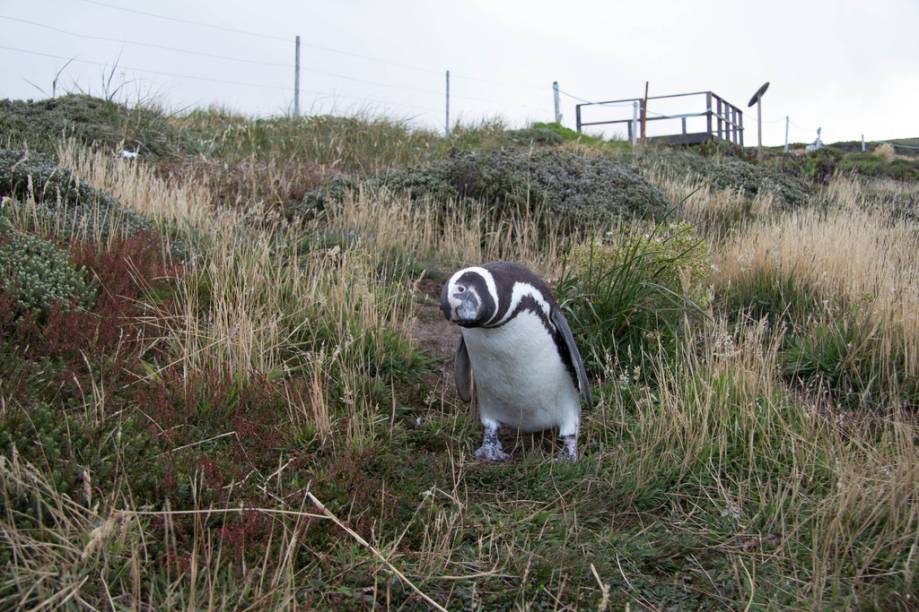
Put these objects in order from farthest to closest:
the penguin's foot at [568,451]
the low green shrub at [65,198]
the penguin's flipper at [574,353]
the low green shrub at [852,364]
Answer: the low green shrub at [65,198]
the low green shrub at [852,364]
the penguin's flipper at [574,353]
the penguin's foot at [568,451]

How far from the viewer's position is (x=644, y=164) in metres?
15.3

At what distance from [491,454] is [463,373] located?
53cm

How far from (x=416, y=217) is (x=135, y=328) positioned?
12.6 feet

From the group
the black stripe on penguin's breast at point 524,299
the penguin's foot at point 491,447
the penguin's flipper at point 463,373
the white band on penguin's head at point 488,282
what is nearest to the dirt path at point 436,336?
the penguin's flipper at point 463,373

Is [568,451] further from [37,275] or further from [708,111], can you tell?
[708,111]

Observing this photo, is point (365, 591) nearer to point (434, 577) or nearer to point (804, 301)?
point (434, 577)

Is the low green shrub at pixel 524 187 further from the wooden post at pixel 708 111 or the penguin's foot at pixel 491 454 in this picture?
the wooden post at pixel 708 111

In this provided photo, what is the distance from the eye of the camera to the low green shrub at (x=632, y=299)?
512 cm

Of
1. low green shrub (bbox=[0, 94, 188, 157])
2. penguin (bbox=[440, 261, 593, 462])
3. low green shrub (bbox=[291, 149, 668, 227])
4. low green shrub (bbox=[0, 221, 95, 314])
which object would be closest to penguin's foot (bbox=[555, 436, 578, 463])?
penguin (bbox=[440, 261, 593, 462])

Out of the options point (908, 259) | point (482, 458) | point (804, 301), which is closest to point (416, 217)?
point (804, 301)

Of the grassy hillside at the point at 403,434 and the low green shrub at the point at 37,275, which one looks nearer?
the grassy hillside at the point at 403,434

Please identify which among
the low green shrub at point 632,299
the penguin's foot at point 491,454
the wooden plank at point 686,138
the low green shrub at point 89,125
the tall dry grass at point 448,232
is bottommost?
the penguin's foot at point 491,454

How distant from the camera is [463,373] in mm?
4555

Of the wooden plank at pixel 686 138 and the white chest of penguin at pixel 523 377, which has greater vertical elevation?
the wooden plank at pixel 686 138
